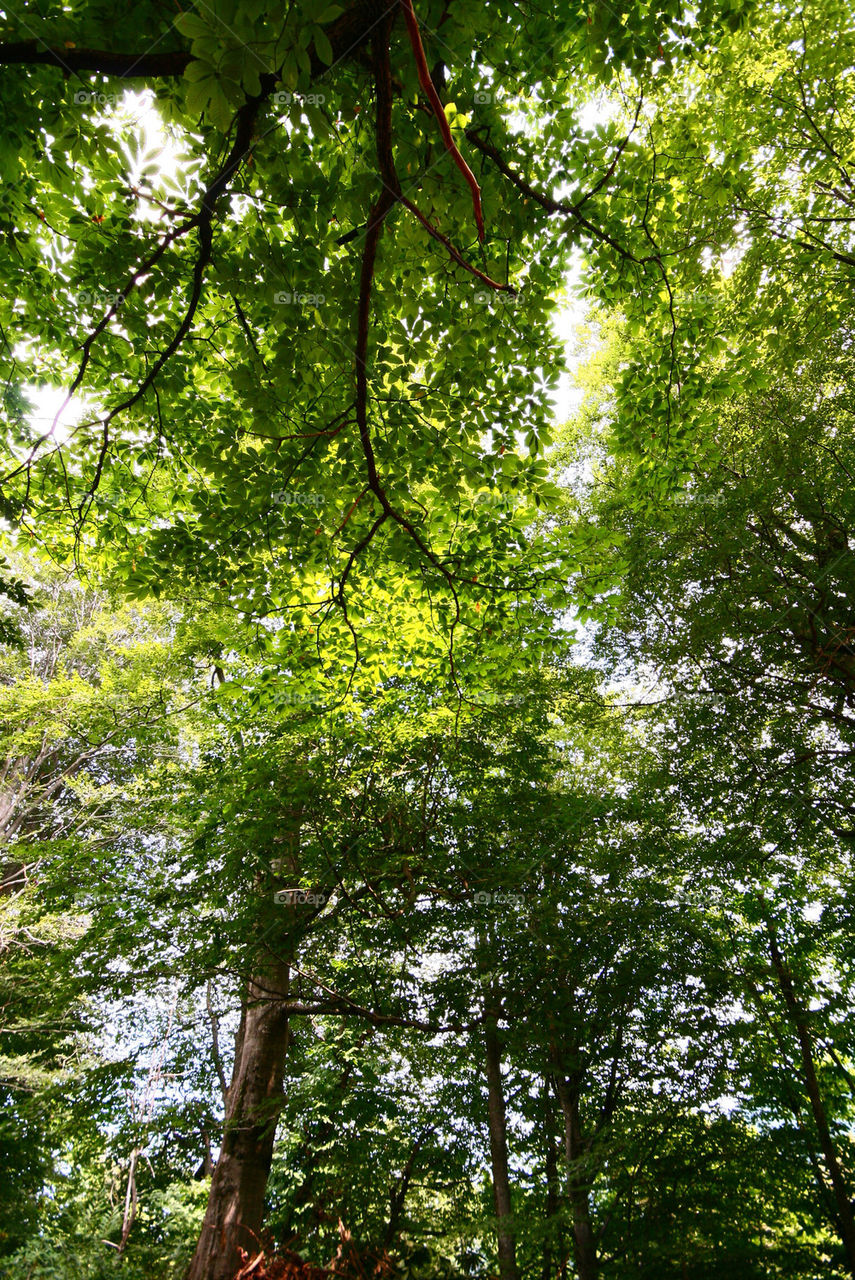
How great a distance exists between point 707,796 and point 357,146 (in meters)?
7.05

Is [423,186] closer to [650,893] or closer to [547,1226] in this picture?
[650,893]

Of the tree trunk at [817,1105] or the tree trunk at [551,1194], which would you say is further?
the tree trunk at [551,1194]

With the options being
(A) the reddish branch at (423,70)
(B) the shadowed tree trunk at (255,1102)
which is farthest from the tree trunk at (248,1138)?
(A) the reddish branch at (423,70)

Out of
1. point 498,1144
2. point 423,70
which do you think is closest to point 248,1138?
point 498,1144

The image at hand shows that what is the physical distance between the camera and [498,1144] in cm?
646

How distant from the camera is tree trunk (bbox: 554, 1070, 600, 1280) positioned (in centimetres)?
584

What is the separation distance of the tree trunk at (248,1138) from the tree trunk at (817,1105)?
549 cm

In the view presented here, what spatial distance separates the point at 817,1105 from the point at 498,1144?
329 centimetres

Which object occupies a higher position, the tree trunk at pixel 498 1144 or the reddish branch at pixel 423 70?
the reddish branch at pixel 423 70

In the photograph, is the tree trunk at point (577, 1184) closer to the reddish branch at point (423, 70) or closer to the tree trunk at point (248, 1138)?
the tree trunk at point (248, 1138)

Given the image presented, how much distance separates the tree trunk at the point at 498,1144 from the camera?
584 centimetres

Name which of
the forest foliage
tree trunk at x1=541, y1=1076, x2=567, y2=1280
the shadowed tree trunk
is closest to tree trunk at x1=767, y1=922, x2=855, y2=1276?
the forest foliage

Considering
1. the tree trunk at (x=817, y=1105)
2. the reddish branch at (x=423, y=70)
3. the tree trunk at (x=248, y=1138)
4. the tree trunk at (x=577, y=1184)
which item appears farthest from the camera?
the tree trunk at (x=817, y=1105)

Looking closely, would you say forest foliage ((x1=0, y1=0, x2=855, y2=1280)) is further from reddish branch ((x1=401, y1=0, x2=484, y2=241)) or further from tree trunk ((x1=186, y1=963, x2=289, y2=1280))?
reddish branch ((x1=401, y1=0, x2=484, y2=241))
